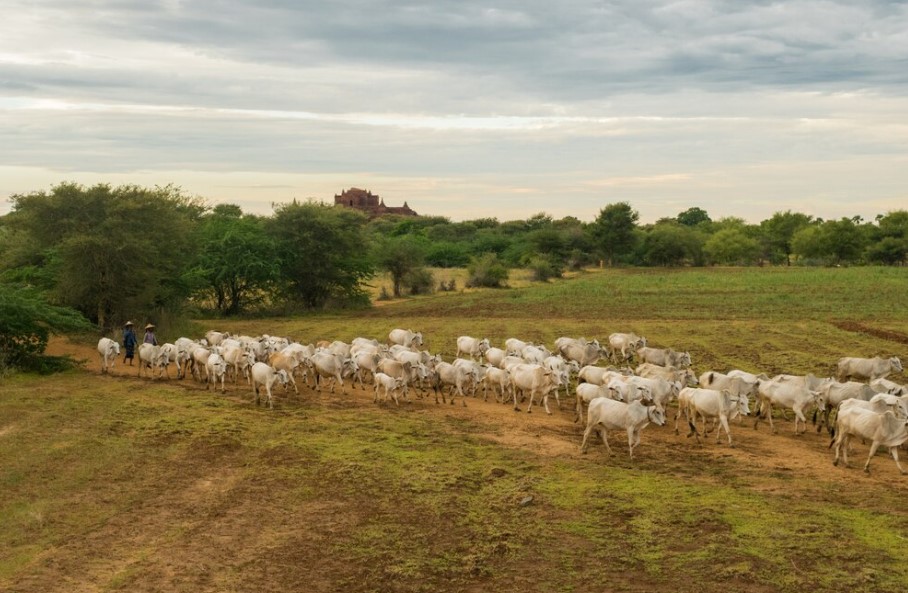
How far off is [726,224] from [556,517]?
113 m

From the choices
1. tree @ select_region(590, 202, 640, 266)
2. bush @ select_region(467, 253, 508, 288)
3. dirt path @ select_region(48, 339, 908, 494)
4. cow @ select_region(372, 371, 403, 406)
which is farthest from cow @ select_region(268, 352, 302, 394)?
tree @ select_region(590, 202, 640, 266)

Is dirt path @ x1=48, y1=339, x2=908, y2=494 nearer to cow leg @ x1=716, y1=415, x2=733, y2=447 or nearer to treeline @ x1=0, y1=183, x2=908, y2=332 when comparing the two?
cow leg @ x1=716, y1=415, x2=733, y2=447

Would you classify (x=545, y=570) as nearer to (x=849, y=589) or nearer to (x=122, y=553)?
(x=849, y=589)

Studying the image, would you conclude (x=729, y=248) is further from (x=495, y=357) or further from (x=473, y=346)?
(x=495, y=357)

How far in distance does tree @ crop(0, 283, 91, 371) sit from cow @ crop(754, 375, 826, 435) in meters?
18.1

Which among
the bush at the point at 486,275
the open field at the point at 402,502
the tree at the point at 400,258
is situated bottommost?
the open field at the point at 402,502

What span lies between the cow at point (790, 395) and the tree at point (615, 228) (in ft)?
228

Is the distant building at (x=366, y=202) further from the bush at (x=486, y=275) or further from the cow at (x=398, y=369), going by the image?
the cow at (x=398, y=369)

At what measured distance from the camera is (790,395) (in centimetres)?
1662

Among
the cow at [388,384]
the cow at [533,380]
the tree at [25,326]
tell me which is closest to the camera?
the cow at [533,380]

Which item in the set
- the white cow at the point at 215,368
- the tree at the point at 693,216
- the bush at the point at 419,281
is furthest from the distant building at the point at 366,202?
→ the white cow at the point at 215,368

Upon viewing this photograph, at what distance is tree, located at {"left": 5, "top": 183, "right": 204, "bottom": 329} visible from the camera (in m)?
29.3

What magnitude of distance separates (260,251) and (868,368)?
31.2 meters

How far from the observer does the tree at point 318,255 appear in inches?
1844
